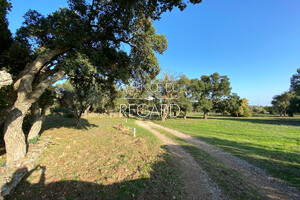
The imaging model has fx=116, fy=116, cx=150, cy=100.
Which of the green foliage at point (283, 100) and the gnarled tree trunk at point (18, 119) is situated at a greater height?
the green foliage at point (283, 100)

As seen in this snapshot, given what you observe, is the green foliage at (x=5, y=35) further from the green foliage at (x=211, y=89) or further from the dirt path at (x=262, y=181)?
the green foliage at (x=211, y=89)

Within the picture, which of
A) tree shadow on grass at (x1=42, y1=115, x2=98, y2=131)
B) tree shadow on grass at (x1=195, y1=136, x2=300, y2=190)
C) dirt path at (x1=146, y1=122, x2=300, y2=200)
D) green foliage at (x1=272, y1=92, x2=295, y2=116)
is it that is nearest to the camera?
dirt path at (x1=146, y1=122, x2=300, y2=200)

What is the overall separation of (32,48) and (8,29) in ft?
5.96

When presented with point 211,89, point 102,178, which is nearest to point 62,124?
point 102,178

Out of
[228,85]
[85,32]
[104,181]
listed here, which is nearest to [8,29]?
[85,32]

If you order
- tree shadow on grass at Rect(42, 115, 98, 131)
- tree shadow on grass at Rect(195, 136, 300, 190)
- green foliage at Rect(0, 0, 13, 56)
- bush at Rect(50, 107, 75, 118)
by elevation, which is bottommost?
tree shadow on grass at Rect(42, 115, 98, 131)

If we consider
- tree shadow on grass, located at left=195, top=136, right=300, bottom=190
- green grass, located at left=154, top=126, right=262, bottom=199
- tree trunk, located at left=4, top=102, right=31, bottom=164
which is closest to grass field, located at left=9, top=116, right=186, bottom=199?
tree trunk, located at left=4, top=102, right=31, bottom=164

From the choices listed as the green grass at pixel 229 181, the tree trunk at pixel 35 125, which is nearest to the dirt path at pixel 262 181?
the green grass at pixel 229 181

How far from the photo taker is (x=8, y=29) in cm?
721

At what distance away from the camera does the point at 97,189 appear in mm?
3740

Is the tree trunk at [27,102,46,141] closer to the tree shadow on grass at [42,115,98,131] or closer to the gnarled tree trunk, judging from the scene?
the gnarled tree trunk

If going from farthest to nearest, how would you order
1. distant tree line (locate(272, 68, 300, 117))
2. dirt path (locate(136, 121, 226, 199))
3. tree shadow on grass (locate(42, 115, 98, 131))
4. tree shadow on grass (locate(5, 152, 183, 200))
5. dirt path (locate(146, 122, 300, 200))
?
distant tree line (locate(272, 68, 300, 117)) → tree shadow on grass (locate(42, 115, 98, 131)) → dirt path (locate(146, 122, 300, 200)) → dirt path (locate(136, 121, 226, 199)) → tree shadow on grass (locate(5, 152, 183, 200))

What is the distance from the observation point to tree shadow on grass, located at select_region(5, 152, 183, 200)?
3.50 meters

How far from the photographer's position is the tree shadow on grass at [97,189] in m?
3.50
